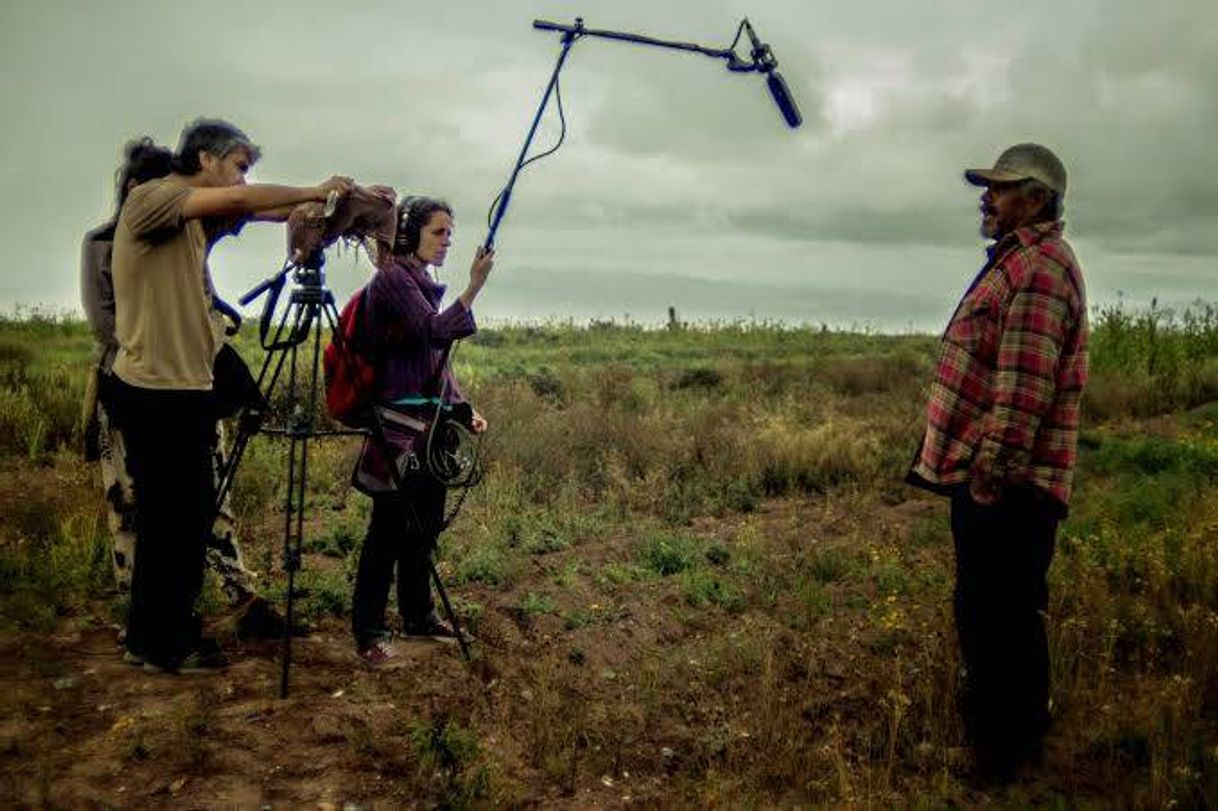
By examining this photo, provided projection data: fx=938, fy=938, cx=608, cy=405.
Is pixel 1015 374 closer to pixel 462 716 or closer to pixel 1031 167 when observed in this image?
pixel 1031 167

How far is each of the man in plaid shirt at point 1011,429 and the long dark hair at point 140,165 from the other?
3745 millimetres

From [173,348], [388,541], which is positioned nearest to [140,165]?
[173,348]

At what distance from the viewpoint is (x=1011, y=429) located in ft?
11.9

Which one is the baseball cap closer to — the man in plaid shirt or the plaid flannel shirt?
the man in plaid shirt

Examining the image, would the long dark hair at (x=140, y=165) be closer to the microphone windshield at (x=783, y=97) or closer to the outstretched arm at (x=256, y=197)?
the outstretched arm at (x=256, y=197)

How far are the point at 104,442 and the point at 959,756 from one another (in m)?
4.70

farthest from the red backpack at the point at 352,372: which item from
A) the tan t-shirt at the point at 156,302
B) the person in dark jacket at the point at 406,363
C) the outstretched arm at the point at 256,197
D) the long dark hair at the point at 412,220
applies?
the outstretched arm at the point at 256,197

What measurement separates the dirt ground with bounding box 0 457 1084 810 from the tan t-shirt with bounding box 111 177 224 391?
5.06 feet

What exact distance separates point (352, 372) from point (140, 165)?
1442 millimetres

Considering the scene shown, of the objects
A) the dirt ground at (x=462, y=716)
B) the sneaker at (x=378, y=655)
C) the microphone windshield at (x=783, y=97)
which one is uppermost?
the microphone windshield at (x=783, y=97)

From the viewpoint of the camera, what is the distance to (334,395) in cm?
460

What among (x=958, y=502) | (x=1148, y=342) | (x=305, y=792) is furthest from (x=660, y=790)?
(x=1148, y=342)

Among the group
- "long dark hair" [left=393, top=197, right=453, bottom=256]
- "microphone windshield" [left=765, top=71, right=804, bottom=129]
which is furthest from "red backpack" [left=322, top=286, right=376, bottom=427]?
"microphone windshield" [left=765, top=71, right=804, bottom=129]

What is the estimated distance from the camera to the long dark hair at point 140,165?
4551 mm
